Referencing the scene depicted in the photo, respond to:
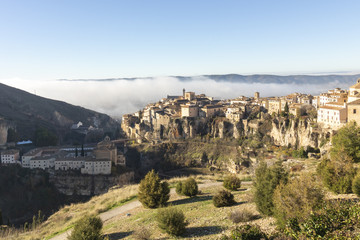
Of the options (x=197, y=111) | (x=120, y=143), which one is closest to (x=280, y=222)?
(x=197, y=111)

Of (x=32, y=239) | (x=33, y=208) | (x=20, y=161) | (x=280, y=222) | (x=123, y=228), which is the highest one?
(x=280, y=222)

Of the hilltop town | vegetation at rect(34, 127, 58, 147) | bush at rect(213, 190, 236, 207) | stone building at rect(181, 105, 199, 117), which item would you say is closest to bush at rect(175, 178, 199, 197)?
bush at rect(213, 190, 236, 207)

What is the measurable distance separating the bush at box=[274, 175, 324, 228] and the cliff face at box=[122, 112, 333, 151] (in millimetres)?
33544

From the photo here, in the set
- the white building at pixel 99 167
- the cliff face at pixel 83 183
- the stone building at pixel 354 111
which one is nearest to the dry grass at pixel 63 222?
the cliff face at pixel 83 183

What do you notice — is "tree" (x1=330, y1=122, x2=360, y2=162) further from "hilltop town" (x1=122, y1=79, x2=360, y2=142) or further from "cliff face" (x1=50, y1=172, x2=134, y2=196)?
"cliff face" (x1=50, y1=172, x2=134, y2=196)

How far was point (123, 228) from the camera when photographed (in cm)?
1302

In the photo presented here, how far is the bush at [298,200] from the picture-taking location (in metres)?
8.22

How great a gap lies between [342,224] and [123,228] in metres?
9.49

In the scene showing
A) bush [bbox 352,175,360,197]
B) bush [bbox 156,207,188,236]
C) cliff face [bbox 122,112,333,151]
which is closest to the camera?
bush [bbox 156,207,188,236]

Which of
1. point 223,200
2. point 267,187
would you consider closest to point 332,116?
point 223,200

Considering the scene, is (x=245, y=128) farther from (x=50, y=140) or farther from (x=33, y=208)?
(x=50, y=140)

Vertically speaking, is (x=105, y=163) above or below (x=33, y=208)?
above

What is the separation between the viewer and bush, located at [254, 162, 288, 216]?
10164 mm

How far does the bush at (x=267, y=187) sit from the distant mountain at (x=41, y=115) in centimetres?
7714
